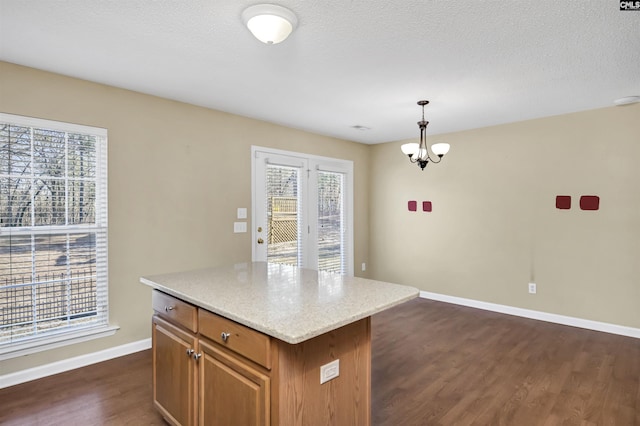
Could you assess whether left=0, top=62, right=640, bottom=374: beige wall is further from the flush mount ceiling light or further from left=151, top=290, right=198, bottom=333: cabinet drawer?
the flush mount ceiling light

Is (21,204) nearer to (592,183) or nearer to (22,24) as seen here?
(22,24)

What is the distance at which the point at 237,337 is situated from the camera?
150 centimetres

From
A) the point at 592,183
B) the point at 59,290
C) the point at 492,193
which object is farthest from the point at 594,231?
the point at 59,290

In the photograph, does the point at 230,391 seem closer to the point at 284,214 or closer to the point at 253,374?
the point at 253,374

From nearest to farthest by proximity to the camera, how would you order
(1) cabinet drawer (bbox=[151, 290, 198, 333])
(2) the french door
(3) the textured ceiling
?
1. (1) cabinet drawer (bbox=[151, 290, 198, 333])
2. (3) the textured ceiling
3. (2) the french door

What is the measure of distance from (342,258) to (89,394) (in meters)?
3.59

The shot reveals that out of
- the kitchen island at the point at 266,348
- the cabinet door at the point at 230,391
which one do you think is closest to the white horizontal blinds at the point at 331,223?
the kitchen island at the point at 266,348

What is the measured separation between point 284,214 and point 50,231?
2.44 m

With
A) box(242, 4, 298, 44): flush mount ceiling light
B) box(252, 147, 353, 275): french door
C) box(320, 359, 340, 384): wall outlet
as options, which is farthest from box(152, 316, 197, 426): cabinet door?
box(252, 147, 353, 275): french door

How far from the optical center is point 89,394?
97.8 inches

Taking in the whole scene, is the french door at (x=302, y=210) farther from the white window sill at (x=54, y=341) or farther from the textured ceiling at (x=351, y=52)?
the white window sill at (x=54, y=341)

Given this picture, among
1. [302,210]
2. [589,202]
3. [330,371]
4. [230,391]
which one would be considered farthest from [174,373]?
[589,202]

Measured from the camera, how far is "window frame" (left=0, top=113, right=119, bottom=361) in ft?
8.61

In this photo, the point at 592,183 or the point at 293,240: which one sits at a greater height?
the point at 592,183
